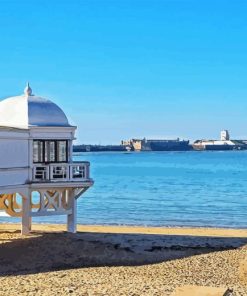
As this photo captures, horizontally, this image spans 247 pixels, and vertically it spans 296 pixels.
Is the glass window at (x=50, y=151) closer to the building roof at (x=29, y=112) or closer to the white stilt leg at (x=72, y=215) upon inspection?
the building roof at (x=29, y=112)

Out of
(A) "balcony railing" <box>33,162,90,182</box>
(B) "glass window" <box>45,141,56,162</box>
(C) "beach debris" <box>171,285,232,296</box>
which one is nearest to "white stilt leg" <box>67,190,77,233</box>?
(A) "balcony railing" <box>33,162,90,182</box>

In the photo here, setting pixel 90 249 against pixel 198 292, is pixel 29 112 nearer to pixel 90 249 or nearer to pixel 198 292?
pixel 90 249

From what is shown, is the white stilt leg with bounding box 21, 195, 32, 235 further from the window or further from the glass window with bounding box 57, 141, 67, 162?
the glass window with bounding box 57, 141, 67, 162

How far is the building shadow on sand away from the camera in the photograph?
60.9ft

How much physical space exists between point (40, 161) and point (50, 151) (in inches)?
22.3

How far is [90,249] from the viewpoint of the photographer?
20703 mm

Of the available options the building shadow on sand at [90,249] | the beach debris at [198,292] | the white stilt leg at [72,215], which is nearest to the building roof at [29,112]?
the white stilt leg at [72,215]

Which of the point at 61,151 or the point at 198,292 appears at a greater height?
the point at 61,151

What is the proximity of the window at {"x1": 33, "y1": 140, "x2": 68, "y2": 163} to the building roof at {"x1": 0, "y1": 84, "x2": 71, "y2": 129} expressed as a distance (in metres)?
0.67

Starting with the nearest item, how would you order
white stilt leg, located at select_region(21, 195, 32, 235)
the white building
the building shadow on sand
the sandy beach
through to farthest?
the sandy beach → the building shadow on sand → the white building → white stilt leg, located at select_region(21, 195, 32, 235)

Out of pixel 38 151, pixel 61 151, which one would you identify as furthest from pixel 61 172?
pixel 38 151

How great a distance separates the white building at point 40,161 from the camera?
72.3ft

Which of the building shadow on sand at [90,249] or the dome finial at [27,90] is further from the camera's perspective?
the dome finial at [27,90]

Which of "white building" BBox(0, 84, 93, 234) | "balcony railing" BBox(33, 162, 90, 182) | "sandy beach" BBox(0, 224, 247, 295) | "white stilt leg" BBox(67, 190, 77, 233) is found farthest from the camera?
"white stilt leg" BBox(67, 190, 77, 233)
